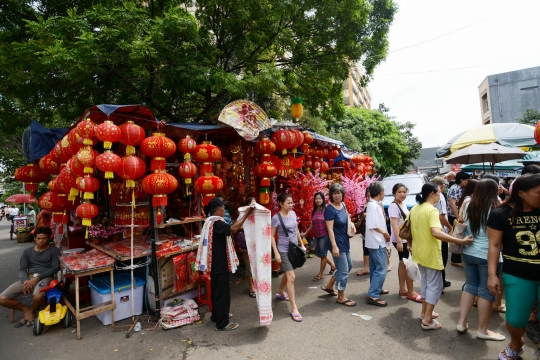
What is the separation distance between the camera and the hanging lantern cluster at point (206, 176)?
16.0 ft

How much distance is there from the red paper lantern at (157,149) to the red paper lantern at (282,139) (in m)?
2.47

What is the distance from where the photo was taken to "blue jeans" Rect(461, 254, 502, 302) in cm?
327

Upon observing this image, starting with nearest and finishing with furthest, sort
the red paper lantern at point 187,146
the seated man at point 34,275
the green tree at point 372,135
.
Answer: the seated man at point 34,275
the red paper lantern at point 187,146
the green tree at point 372,135

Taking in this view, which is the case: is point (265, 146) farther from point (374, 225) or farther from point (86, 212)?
point (86, 212)

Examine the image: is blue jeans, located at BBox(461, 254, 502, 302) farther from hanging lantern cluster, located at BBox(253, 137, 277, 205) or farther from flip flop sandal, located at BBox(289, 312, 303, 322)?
hanging lantern cluster, located at BBox(253, 137, 277, 205)

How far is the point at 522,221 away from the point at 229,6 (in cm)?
696

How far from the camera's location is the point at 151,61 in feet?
22.1

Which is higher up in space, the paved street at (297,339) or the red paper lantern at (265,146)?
the red paper lantern at (265,146)

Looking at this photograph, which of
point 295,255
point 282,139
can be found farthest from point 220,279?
point 282,139

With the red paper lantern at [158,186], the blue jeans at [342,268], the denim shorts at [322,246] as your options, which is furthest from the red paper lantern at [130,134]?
the denim shorts at [322,246]

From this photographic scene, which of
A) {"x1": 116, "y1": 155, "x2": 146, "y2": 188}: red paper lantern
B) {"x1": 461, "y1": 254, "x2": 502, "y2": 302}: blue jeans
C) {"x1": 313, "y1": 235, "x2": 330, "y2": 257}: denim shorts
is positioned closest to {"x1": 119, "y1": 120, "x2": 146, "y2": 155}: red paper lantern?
{"x1": 116, "y1": 155, "x2": 146, "y2": 188}: red paper lantern

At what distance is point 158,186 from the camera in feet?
14.1

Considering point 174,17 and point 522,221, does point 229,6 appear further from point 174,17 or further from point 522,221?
point 522,221

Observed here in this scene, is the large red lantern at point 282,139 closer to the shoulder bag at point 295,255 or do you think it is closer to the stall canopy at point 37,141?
the shoulder bag at point 295,255
